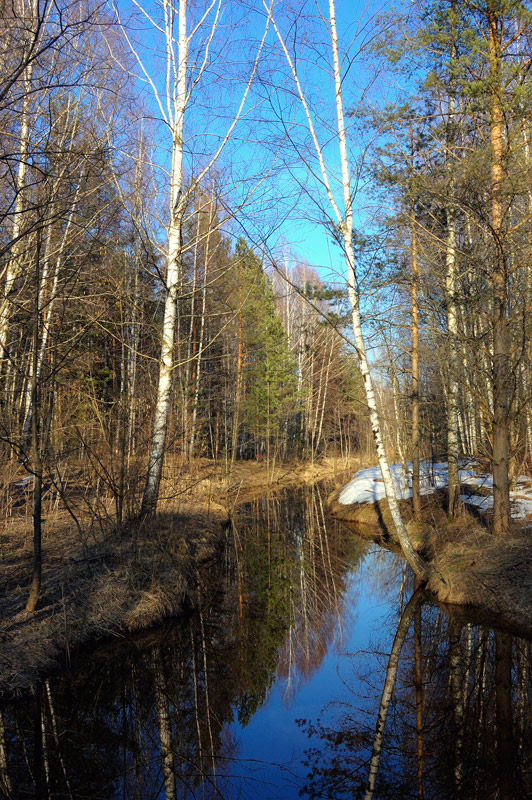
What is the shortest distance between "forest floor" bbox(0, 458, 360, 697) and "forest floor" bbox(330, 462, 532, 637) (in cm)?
401

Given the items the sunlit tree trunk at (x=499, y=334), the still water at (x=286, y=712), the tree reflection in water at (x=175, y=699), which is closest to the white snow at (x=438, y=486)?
the sunlit tree trunk at (x=499, y=334)

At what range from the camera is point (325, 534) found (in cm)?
1433

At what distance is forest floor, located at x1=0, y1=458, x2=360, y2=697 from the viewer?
5.86 metres

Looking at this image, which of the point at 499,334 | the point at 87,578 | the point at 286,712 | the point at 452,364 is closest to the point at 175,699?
the point at 286,712

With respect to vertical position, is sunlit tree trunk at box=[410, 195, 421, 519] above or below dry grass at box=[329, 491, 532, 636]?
above

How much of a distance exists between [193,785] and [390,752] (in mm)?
1665

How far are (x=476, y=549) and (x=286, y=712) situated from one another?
4462 millimetres

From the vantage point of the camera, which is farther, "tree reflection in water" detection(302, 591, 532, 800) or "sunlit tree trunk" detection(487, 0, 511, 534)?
"sunlit tree trunk" detection(487, 0, 511, 534)

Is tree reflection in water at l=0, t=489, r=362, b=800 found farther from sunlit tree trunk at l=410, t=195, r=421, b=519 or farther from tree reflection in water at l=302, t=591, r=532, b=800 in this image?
sunlit tree trunk at l=410, t=195, r=421, b=519

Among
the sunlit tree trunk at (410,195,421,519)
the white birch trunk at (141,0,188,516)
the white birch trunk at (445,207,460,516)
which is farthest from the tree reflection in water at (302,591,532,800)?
the sunlit tree trunk at (410,195,421,519)

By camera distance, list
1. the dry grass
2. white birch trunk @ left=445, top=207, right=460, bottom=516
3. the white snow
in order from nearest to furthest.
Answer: the dry grass
white birch trunk @ left=445, top=207, right=460, bottom=516
the white snow

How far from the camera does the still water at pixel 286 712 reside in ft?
14.0

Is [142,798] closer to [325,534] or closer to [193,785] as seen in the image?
[193,785]

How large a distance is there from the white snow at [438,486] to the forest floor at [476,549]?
0.02 metres
